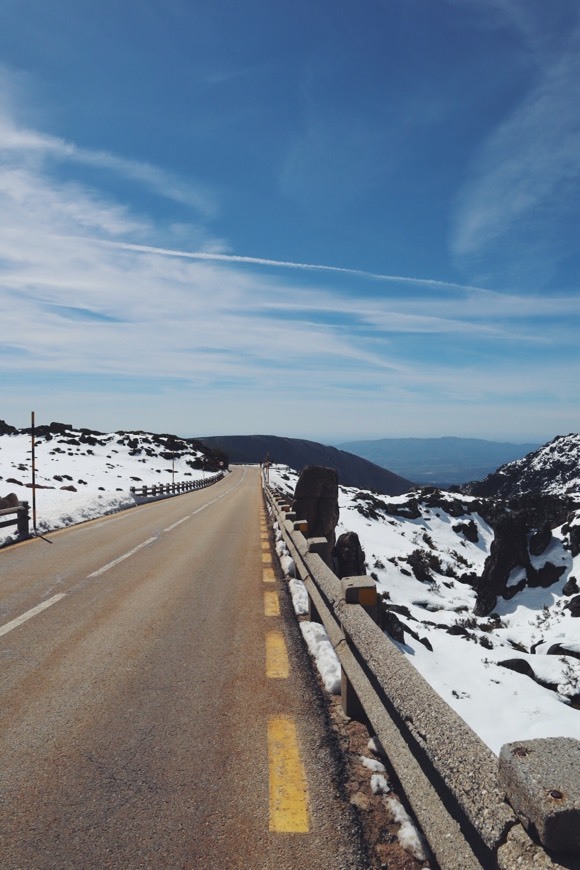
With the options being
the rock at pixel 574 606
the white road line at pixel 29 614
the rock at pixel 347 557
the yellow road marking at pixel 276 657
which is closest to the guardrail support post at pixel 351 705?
the yellow road marking at pixel 276 657

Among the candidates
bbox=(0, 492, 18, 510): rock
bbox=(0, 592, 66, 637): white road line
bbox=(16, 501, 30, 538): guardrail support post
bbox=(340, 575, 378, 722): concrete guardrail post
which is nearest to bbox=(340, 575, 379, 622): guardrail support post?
bbox=(340, 575, 378, 722): concrete guardrail post

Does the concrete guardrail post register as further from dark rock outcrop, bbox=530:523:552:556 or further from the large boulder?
dark rock outcrop, bbox=530:523:552:556

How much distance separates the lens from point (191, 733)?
12.2ft

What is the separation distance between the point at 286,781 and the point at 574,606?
1852 cm

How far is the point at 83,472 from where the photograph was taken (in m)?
53.1

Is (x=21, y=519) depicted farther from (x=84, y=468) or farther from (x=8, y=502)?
(x=84, y=468)

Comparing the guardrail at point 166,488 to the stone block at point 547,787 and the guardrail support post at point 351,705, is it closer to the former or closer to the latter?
the guardrail support post at point 351,705

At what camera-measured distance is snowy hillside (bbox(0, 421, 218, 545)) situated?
22239 mm

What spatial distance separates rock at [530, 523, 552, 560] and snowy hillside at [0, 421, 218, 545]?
19215mm

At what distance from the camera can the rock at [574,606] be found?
58.8 feet

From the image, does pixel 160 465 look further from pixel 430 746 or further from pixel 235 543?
pixel 430 746

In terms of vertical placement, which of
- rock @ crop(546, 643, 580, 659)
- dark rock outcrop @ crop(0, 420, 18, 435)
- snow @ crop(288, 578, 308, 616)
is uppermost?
dark rock outcrop @ crop(0, 420, 18, 435)

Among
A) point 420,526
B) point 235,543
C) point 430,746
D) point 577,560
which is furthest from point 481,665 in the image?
point 420,526

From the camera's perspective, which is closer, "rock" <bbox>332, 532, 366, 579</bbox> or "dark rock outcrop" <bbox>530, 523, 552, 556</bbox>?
"rock" <bbox>332, 532, 366, 579</bbox>
